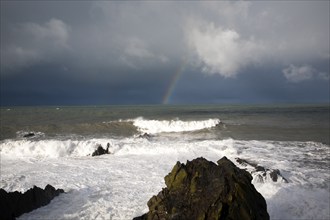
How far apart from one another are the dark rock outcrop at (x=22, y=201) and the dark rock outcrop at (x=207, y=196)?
3933 millimetres

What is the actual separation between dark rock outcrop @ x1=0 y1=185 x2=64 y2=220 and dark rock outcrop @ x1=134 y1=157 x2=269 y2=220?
3933mm

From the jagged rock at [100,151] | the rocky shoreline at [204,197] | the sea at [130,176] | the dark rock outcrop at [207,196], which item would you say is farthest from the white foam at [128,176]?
the dark rock outcrop at [207,196]

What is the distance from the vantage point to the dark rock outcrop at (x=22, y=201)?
7.65m

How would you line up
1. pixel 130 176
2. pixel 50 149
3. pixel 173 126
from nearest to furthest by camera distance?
1. pixel 130 176
2. pixel 50 149
3. pixel 173 126

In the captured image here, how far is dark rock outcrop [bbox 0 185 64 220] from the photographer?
301 inches

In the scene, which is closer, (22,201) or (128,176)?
(22,201)

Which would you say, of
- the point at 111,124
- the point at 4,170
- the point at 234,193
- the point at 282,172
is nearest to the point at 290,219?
the point at 234,193

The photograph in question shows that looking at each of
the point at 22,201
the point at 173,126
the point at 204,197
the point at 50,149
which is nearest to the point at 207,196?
the point at 204,197

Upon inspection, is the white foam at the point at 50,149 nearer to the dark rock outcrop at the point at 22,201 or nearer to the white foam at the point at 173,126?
the dark rock outcrop at the point at 22,201

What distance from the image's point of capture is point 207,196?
266 inches

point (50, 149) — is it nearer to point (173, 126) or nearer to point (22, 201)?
point (22, 201)

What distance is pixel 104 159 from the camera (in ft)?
56.3

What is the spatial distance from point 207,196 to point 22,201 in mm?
5896

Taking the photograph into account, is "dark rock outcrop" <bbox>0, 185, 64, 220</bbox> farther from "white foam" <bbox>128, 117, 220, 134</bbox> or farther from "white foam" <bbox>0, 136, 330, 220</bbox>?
"white foam" <bbox>128, 117, 220, 134</bbox>
